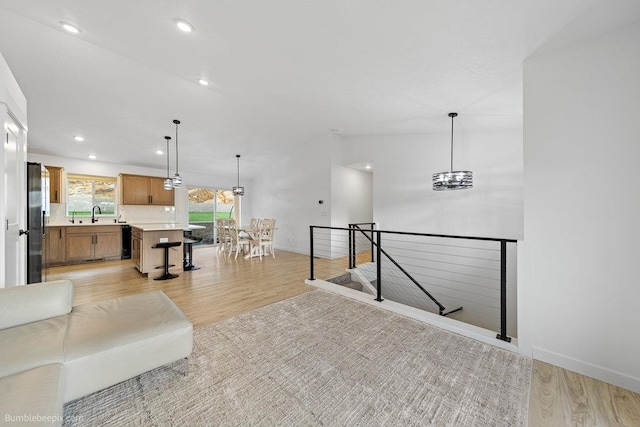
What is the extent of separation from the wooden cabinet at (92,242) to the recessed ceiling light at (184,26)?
593 cm

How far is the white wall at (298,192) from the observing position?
6.60 meters

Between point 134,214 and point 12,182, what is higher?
point 12,182

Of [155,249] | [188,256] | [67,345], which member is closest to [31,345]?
[67,345]

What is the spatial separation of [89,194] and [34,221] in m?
4.47

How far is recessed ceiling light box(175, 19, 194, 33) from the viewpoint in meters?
2.31

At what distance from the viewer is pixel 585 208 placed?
196cm

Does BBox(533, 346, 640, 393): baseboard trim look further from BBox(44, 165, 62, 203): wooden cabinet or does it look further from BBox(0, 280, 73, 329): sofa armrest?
BBox(44, 165, 62, 203): wooden cabinet

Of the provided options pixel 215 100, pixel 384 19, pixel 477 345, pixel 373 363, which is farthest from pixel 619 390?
pixel 215 100

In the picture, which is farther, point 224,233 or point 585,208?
point 224,233

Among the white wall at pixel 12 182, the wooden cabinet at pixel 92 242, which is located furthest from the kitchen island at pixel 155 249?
the wooden cabinet at pixel 92 242

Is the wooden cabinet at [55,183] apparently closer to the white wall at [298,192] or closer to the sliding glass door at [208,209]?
the sliding glass door at [208,209]

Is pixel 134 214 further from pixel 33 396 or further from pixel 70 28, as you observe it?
pixel 33 396

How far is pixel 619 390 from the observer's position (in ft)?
5.83

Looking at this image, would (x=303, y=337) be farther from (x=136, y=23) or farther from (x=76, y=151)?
(x=76, y=151)
